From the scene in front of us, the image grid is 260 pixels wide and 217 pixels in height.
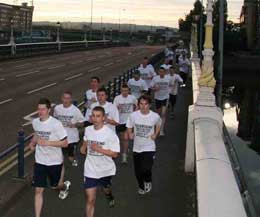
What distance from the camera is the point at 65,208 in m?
8.60

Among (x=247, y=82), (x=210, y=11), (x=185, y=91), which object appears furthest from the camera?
(x=247, y=82)

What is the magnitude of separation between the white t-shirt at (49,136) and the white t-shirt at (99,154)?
0.58 metres

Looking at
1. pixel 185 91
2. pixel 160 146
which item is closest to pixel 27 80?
pixel 185 91

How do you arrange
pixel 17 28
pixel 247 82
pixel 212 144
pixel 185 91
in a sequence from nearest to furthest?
pixel 212 144 → pixel 185 91 → pixel 247 82 → pixel 17 28

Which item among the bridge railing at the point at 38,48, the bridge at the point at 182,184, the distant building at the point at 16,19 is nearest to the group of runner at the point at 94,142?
the bridge at the point at 182,184

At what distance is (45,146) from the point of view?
7863 millimetres

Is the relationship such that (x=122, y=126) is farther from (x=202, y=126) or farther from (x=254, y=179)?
(x=254, y=179)

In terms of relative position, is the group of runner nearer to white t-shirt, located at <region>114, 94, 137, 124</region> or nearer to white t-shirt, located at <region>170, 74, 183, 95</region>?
white t-shirt, located at <region>114, 94, 137, 124</region>

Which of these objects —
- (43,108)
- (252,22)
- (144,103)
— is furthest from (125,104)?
(252,22)

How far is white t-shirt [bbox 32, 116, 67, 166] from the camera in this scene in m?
7.85

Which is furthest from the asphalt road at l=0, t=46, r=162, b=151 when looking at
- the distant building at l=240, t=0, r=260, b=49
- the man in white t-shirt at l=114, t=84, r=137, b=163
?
the distant building at l=240, t=0, r=260, b=49

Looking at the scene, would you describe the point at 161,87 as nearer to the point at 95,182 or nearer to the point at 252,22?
the point at 95,182

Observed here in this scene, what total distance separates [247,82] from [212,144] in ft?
207

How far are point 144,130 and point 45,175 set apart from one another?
2.01 m
